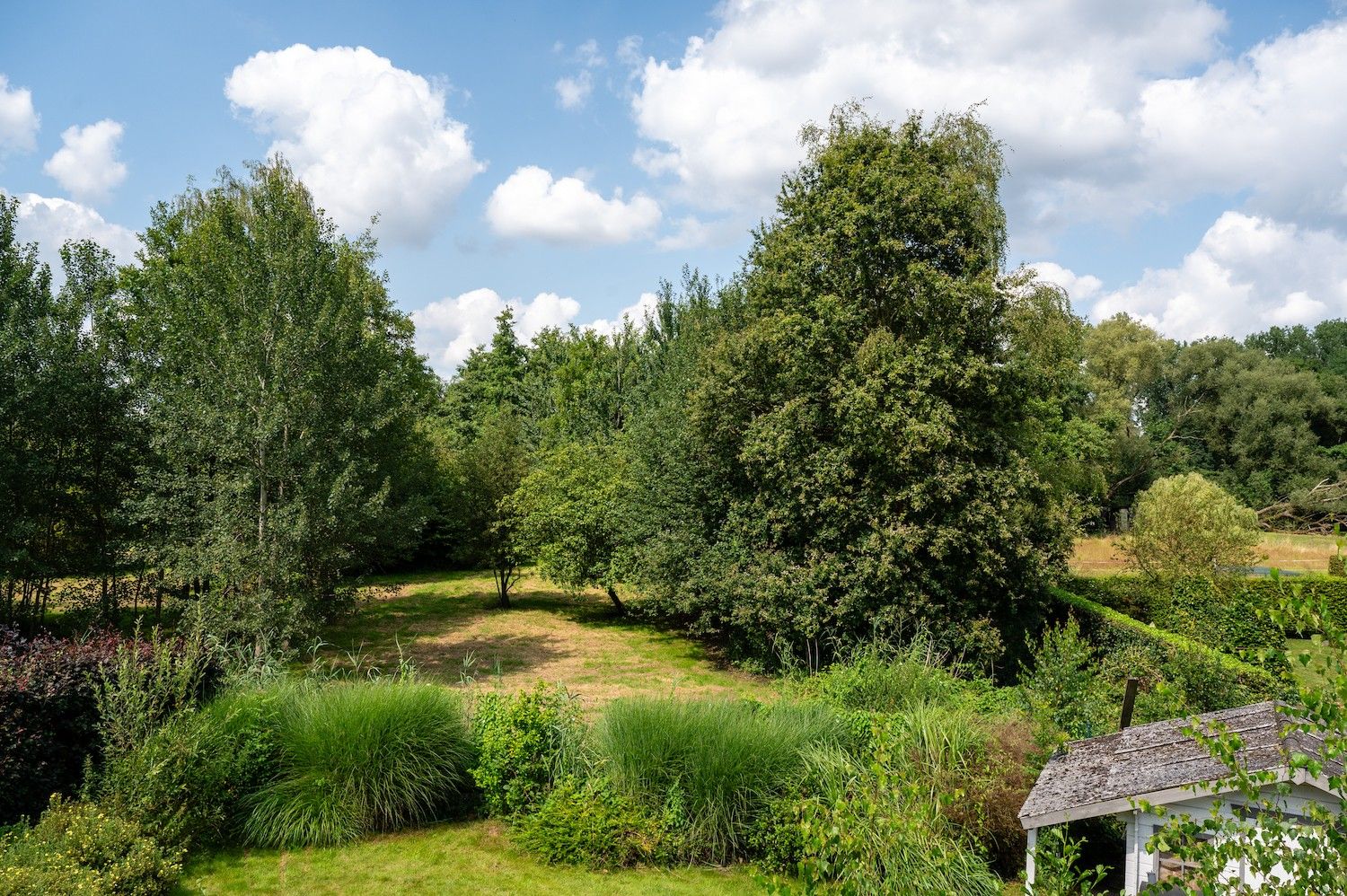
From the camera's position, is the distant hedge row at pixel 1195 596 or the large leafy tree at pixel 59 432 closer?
the large leafy tree at pixel 59 432

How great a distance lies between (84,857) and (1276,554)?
38989 millimetres

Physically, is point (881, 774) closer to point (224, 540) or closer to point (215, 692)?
point (215, 692)

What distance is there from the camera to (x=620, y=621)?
73.5 feet

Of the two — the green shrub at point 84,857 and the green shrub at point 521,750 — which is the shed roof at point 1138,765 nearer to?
the green shrub at point 521,750

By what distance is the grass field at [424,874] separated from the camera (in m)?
7.38

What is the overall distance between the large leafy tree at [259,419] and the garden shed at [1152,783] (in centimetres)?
1085

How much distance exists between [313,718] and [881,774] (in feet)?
23.1

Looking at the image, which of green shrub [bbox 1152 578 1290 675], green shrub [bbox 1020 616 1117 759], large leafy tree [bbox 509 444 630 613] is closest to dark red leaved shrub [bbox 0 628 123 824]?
green shrub [bbox 1020 616 1117 759]

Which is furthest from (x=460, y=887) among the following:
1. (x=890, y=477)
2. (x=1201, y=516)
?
(x=1201, y=516)

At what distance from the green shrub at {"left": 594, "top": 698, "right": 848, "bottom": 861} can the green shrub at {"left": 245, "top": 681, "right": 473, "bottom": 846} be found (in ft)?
6.33

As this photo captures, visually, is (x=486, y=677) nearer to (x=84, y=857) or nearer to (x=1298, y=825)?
(x=84, y=857)

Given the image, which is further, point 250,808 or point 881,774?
point 250,808

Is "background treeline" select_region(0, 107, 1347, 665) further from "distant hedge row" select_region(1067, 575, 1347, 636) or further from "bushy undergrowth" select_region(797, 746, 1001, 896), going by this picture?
"bushy undergrowth" select_region(797, 746, 1001, 896)

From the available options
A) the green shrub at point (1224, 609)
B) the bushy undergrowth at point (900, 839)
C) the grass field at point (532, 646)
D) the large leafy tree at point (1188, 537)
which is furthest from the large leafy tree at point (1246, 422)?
the bushy undergrowth at point (900, 839)
